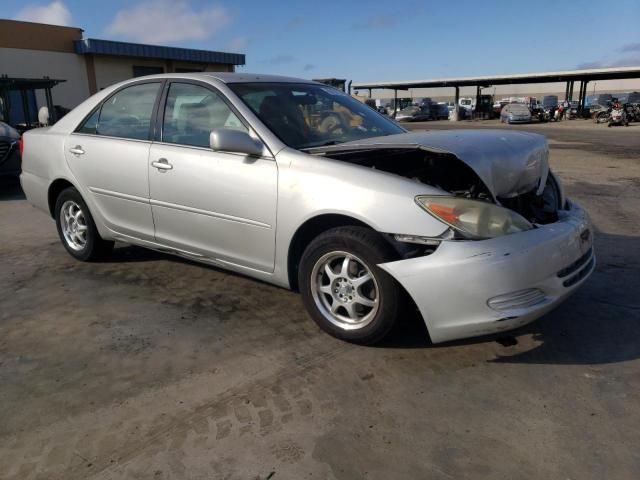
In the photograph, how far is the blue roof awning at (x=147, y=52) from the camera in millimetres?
24781

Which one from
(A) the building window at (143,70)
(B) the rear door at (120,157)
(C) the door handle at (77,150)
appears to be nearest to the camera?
(B) the rear door at (120,157)

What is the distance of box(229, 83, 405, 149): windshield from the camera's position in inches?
145

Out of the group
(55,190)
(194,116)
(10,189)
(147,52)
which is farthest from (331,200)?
(147,52)

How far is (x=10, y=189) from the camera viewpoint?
385 inches

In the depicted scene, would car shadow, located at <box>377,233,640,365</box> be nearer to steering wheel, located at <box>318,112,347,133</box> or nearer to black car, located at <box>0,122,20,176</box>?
steering wheel, located at <box>318,112,347,133</box>

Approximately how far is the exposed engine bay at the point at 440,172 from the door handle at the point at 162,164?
124cm

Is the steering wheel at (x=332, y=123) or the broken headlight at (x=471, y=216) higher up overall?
the steering wheel at (x=332, y=123)

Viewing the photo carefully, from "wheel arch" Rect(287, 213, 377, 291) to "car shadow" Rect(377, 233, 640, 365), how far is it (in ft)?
2.41

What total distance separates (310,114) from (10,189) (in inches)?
315

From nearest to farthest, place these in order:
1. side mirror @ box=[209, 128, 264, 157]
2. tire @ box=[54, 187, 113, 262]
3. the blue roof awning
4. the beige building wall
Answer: side mirror @ box=[209, 128, 264, 157]
tire @ box=[54, 187, 113, 262]
the beige building wall
the blue roof awning

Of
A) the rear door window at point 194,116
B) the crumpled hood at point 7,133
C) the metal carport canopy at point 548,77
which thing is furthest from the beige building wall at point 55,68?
the metal carport canopy at point 548,77

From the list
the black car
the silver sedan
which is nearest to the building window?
Answer: the black car

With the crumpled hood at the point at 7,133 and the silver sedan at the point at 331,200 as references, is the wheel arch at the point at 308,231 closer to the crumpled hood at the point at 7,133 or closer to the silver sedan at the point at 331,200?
the silver sedan at the point at 331,200

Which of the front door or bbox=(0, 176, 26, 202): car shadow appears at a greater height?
the front door
